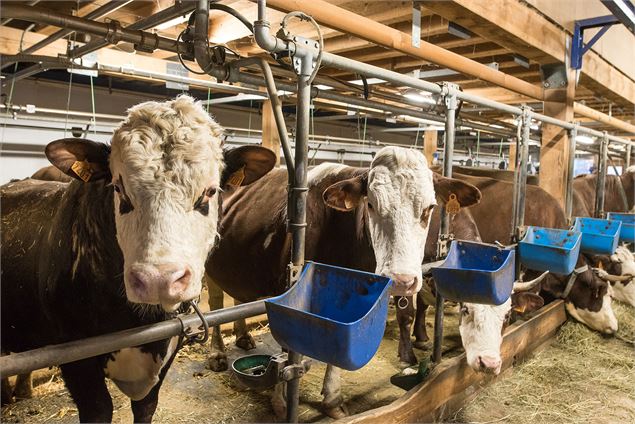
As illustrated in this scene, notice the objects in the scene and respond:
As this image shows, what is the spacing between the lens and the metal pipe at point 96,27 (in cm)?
207

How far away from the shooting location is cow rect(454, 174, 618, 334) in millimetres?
4543

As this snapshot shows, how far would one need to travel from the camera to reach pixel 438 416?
269 centimetres

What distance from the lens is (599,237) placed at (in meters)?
3.87

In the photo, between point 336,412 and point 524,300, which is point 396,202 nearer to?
point 336,412

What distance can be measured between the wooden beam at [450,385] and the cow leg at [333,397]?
62 centimetres

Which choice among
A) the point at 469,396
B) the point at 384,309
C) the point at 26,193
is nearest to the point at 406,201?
the point at 384,309

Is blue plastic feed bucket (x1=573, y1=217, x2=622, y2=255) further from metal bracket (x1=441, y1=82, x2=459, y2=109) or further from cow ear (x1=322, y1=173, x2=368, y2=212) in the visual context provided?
cow ear (x1=322, y1=173, x2=368, y2=212)

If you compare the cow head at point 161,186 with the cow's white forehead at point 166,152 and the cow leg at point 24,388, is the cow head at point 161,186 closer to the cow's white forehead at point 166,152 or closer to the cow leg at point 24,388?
the cow's white forehead at point 166,152

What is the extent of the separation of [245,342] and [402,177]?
95.1 inches

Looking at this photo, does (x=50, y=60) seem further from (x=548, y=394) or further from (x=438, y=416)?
(x=548, y=394)

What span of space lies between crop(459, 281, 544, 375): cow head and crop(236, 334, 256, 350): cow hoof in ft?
6.26

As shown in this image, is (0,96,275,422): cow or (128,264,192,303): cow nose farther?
(0,96,275,422): cow

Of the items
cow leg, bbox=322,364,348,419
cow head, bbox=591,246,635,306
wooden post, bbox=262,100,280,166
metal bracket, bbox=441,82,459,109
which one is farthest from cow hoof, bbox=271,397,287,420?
cow head, bbox=591,246,635,306

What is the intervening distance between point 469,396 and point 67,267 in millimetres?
2559
